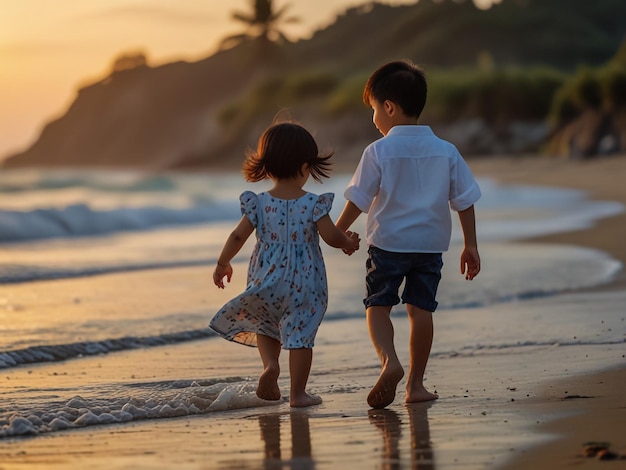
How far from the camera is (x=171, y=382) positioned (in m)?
5.05

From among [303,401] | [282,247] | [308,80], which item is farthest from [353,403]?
[308,80]

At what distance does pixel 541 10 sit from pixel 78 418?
92.3 meters

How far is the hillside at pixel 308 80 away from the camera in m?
66.2

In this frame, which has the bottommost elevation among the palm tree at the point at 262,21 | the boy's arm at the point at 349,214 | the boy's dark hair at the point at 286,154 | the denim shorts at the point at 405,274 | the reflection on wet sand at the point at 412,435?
the reflection on wet sand at the point at 412,435

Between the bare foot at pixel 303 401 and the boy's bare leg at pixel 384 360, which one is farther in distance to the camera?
the bare foot at pixel 303 401

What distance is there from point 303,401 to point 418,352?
51 centimetres

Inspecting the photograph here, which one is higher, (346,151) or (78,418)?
(346,151)

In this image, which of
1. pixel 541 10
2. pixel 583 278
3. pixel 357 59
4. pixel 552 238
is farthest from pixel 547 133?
pixel 357 59

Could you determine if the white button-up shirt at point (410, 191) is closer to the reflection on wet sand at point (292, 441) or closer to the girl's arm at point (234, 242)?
the girl's arm at point (234, 242)

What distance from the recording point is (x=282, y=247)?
15.4 feet

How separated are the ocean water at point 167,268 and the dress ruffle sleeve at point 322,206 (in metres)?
0.77

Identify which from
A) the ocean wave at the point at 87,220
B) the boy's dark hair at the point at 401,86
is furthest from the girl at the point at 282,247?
the ocean wave at the point at 87,220

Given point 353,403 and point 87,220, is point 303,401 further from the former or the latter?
point 87,220

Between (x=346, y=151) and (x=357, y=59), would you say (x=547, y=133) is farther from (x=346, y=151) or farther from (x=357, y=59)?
(x=357, y=59)
